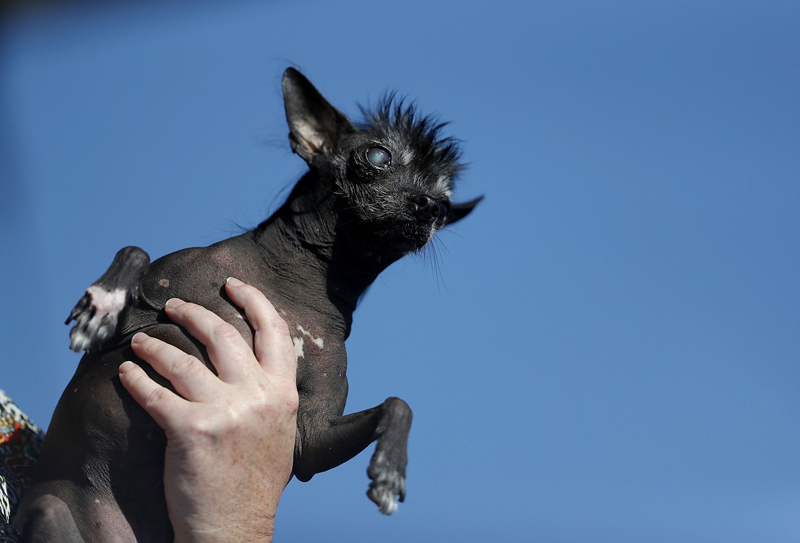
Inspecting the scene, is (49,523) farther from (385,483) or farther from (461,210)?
(461,210)

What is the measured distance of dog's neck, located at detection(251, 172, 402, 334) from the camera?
2914 millimetres

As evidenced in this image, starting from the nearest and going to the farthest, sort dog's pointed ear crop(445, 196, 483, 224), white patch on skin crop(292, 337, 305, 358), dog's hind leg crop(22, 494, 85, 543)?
dog's hind leg crop(22, 494, 85, 543), white patch on skin crop(292, 337, 305, 358), dog's pointed ear crop(445, 196, 483, 224)

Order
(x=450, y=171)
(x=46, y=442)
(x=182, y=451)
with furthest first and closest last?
1. (x=450, y=171)
2. (x=46, y=442)
3. (x=182, y=451)

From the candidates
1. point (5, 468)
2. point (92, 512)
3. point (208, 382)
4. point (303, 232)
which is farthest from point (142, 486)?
point (303, 232)

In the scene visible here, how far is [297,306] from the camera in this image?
9.36 ft

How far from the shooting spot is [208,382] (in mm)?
2279

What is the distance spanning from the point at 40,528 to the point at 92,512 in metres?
0.16

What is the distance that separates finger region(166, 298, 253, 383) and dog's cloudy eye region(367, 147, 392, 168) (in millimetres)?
954

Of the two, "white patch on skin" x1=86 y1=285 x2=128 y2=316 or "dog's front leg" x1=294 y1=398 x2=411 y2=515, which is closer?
"dog's front leg" x1=294 y1=398 x2=411 y2=515

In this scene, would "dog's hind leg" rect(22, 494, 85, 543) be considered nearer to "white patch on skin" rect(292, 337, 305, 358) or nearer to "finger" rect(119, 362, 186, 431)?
"finger" rect(119, 362, 186, 431)

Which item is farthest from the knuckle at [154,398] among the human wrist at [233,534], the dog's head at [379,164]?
the dog's head at [379,164]

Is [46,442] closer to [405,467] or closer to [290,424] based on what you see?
[290,424]

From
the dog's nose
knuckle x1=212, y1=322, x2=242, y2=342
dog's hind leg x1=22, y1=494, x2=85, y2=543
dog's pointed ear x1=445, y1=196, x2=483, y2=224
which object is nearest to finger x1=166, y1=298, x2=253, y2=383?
knuckle x1=212, y1=322, x2=242, y2=342

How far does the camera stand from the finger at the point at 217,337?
236cm
